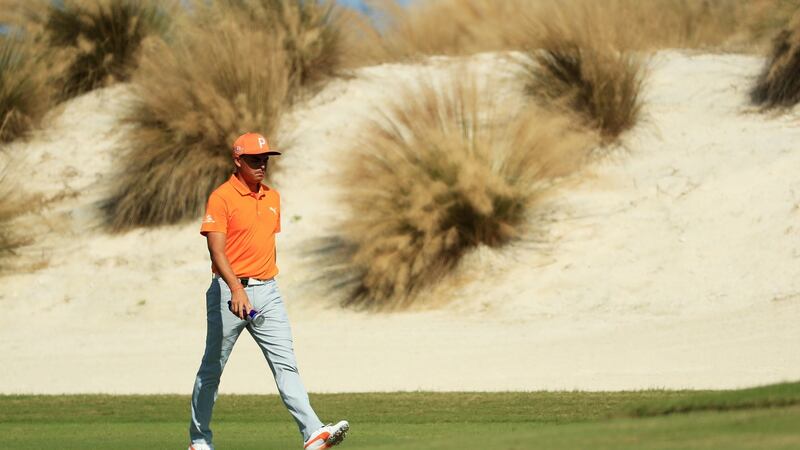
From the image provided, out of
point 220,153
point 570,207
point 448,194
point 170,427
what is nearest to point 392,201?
point 448,194

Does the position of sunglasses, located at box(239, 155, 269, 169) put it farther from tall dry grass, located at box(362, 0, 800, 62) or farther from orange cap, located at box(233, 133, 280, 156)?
tall dry grass, located at box(362, 0, 800, 62)

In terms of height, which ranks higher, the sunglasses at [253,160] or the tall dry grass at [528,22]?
the tall dry grass at [528,22]

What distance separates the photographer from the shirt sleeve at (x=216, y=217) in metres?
7.00

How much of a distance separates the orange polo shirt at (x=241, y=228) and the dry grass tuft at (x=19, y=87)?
14.3 meters

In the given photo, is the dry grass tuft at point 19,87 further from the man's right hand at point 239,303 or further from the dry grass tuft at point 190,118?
the man's right hand at point 239,303

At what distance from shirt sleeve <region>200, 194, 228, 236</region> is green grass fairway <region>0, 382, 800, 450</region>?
1.35 meters

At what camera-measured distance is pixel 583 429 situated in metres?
5.86

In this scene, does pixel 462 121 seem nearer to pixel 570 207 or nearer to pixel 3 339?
pixel 570 207

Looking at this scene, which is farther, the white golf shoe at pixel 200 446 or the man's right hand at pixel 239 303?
the white golf shoe at pixel 200 446

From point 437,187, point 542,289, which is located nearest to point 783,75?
point 542,289

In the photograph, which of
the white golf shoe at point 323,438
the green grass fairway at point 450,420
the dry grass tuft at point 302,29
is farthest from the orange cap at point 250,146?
the dry grass tuft at point 302,29

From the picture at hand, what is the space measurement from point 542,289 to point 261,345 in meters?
7.66

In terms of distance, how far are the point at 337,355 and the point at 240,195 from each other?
6.67 meters

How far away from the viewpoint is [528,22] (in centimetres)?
1839
